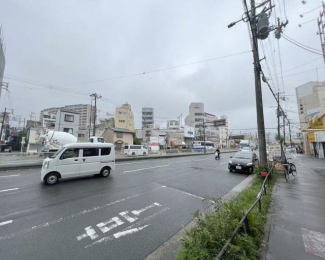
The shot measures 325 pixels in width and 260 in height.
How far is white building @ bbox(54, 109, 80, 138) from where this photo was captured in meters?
41.2

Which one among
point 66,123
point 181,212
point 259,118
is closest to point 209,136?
point 66,123

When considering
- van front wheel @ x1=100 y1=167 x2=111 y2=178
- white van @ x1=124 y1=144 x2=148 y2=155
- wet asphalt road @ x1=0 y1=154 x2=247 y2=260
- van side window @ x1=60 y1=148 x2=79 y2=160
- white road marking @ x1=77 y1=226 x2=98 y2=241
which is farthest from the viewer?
white van @ x1=124 y1=144 x2=148 y2=155

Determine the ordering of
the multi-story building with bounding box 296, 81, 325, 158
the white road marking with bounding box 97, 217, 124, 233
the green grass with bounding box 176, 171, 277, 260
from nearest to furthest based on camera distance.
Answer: the green grass with bounding box 176, 171, 277, 260 → the white road marking with bounding box 97, 217, 124, 233 → the multi-story building with bounding box 296, 81, 325, 158

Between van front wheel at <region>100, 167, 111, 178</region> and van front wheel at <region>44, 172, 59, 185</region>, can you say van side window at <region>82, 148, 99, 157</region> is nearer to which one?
van front wheel at <region>100, 167, 111, 178</region>

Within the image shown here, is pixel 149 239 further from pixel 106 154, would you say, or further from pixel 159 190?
pixel 106 154

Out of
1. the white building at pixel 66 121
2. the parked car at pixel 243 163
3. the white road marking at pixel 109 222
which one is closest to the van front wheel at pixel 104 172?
the white road marking at pixel 109 222

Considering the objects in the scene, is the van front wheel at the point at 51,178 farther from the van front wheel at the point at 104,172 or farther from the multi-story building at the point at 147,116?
the multi-story building at the point at 147,116

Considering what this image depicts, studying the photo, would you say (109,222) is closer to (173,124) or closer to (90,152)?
(90,152)

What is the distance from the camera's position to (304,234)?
346 centimetres

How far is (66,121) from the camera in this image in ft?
139

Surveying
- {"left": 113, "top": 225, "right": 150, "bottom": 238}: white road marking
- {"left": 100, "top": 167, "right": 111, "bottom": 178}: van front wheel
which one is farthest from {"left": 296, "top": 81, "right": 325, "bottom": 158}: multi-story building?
{"left": 113, "top": 225, "right": 150, "bottom": 238}: white road marking

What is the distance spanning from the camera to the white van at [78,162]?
25.7ft

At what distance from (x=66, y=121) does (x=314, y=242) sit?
48452 mm

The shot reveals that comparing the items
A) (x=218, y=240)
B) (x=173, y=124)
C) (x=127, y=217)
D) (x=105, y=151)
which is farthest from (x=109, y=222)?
(x=173, y=124)
